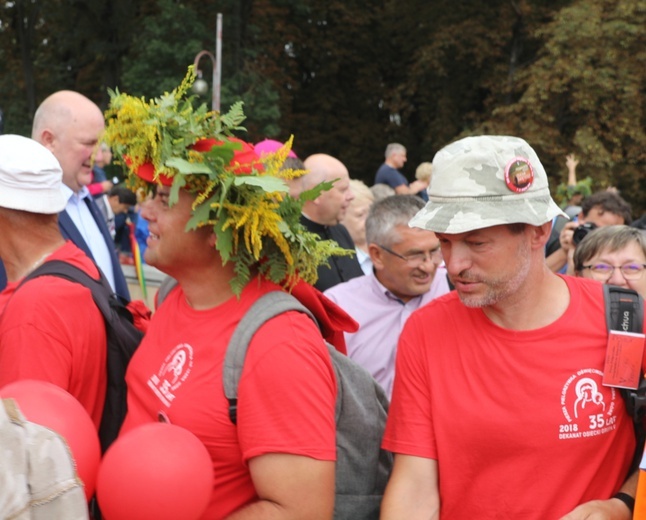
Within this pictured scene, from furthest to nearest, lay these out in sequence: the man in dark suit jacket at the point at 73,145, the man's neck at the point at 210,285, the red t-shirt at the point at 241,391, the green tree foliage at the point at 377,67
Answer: the green tree foliage at the point at 377,67, the man in dark suit jacket at the point at 73,145, the man's neck at the point at 210,285, the red t-shirt at the point at 241,391

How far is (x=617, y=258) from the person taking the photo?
410 centimetres

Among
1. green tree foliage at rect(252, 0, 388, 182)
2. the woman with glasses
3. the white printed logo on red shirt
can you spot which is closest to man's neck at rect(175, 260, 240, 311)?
the white printed logo on red shirt

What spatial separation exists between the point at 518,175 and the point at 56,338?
1.55 metres

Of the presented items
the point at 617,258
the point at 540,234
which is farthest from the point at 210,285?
the point at 617,258

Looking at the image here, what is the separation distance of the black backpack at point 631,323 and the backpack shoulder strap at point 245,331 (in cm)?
89

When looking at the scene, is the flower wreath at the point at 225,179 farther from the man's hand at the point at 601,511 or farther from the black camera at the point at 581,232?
the black camera at the point at 581,232

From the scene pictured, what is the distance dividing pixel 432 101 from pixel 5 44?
562 inches

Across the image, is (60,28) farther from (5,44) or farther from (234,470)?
(234,470)

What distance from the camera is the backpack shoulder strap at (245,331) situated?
2.68 metres

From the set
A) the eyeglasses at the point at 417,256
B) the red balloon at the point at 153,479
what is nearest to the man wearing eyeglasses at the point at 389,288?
the eyeglasses at the point at 417,256

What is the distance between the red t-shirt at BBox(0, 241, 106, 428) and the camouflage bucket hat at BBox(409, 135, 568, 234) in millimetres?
1194

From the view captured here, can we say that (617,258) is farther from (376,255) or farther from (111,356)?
(111,356)

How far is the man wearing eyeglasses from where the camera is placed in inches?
173

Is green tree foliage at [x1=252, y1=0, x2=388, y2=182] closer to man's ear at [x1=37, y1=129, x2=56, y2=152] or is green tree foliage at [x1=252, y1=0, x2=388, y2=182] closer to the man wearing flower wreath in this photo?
man's ear at [x1=37, y1=129, x2=56, y2=152]
